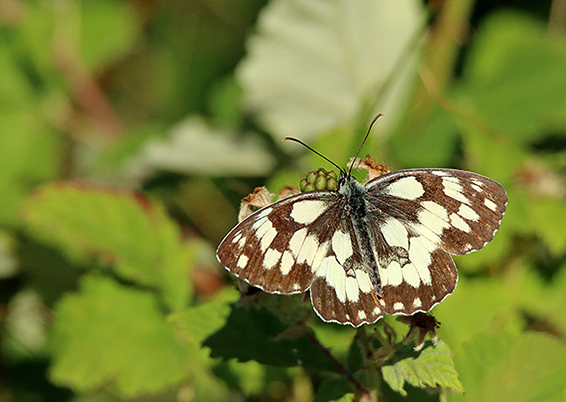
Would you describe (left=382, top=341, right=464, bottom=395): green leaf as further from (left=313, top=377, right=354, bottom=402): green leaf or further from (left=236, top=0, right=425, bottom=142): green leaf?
(left=236, top=0, right=425, bottom=142): green leaf

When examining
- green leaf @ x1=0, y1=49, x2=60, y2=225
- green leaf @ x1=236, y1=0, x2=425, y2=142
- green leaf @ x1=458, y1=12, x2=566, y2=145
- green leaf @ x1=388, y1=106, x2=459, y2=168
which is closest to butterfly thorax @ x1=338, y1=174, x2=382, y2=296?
green leaf @ x1=388, y1=106, x2=459, y2=168

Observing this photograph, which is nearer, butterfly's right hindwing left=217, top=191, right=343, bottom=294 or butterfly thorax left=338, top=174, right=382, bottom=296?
butterfly's right hindwing left=217, top=191, right=343, bottom=294

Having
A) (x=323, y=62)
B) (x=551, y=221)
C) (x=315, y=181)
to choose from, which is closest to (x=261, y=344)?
(x=315, y=181)

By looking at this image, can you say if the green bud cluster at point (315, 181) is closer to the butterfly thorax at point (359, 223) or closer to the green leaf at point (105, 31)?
the butterfly thorax at point (359, 223)

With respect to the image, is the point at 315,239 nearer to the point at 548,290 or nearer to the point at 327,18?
the point at 548,290

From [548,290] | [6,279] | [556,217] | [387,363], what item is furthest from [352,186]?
[6,279]
